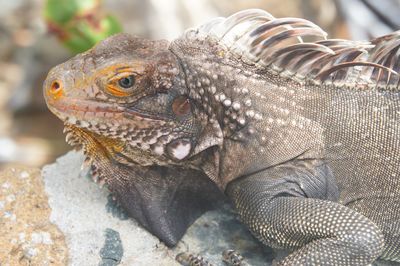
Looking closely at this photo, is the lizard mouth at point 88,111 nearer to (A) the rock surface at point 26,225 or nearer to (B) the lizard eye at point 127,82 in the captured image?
(B) the lizard eye at point 127,82

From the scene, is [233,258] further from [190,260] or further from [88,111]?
[88,111]

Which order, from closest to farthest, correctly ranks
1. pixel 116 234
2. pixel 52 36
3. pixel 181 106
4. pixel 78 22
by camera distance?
1. pixel 181 106
2. pixel 116 234
3. pixel 78 22
4. pixel 52 36

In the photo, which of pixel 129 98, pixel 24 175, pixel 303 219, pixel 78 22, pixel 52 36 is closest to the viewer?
pixel 303 219

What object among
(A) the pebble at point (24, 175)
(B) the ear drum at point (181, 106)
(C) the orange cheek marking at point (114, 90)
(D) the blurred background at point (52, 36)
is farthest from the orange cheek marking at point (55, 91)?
(D) the blurred background at point (52, 36)

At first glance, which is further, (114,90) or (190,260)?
(190,260)

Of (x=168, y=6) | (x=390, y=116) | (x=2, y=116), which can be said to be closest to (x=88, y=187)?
(x=390, y=116)

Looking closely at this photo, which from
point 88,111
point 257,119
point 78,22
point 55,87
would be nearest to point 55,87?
point 55,87

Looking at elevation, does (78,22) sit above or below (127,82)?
above

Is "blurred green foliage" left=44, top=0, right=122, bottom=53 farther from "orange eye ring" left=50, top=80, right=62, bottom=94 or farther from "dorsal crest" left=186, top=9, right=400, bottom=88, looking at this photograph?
"orange eye ring" left=50, top=80, right=62, bottom=94
